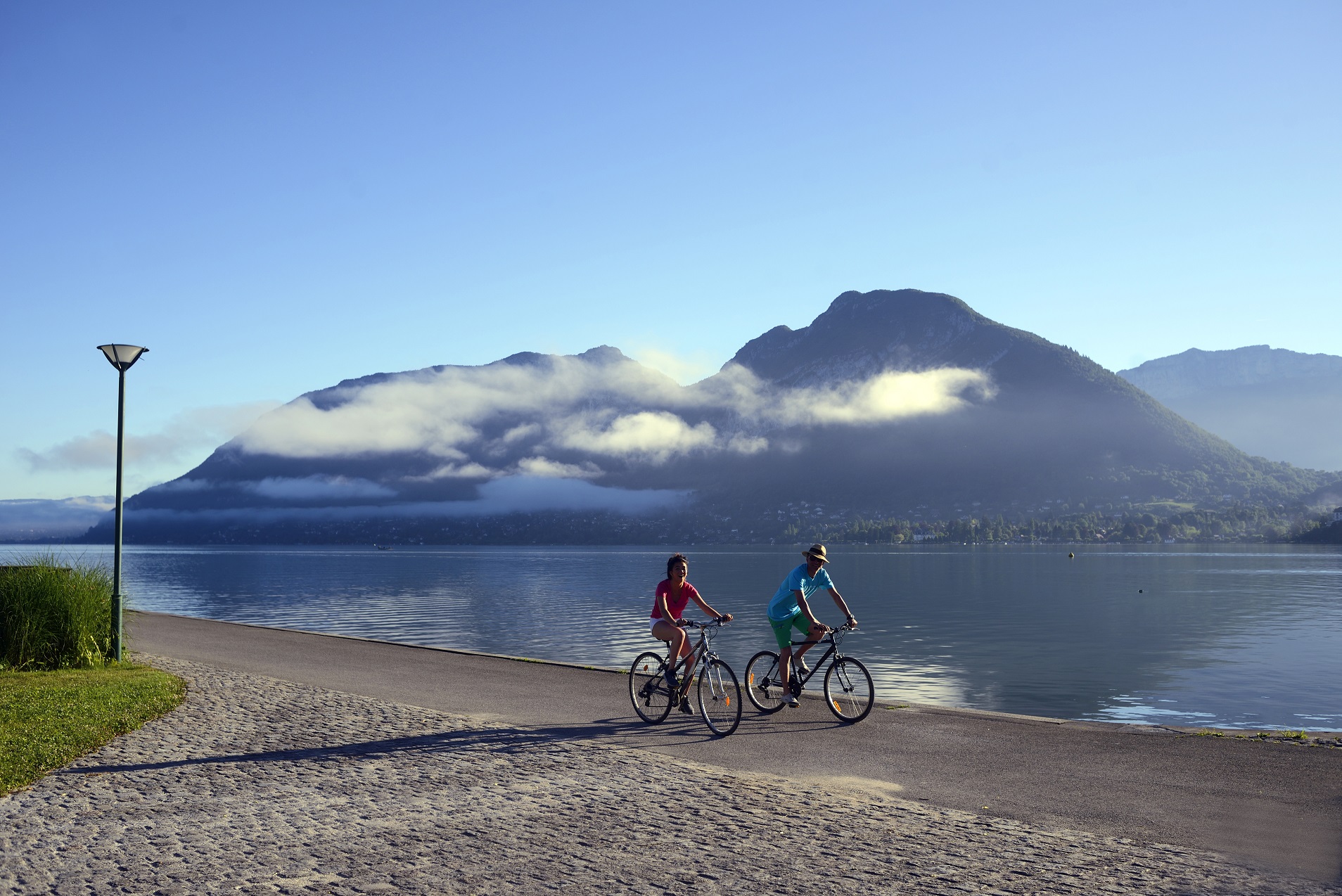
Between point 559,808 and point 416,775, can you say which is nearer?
point 559,808

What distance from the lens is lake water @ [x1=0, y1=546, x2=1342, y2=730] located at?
91.9ft

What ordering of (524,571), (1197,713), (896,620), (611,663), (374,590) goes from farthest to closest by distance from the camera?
(524,571) < (374,590) < (896,620) < (611,663) < (1197,713)

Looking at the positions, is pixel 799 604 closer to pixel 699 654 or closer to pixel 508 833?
pixel 699 654

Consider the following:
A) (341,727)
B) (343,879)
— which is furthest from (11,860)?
(341,727)

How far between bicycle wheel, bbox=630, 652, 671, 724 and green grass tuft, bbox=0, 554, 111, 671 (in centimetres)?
1087

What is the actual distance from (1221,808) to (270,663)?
56.7 ft

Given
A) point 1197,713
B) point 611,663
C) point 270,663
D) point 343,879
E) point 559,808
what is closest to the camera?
point 343,879

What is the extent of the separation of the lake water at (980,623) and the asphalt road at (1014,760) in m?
11.5

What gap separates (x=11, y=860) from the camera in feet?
24.8

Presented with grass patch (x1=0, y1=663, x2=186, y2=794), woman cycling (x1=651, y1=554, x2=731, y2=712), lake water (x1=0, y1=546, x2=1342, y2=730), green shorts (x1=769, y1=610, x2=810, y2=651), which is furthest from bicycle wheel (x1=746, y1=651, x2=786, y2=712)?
lake water (x1=0, y1=546, x2=1342, y2=730)

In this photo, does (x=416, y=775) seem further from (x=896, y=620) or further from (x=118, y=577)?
(x=896, y=620)

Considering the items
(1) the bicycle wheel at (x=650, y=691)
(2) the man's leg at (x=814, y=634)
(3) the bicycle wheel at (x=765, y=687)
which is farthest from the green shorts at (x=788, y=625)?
(1) the bicycle wheel at (x=650, y=691)

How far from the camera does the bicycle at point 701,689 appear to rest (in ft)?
42.2

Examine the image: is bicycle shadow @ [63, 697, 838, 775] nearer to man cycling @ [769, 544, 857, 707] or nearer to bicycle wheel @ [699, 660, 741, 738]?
bicycle wheel @ [699, 660, 741, 738]
